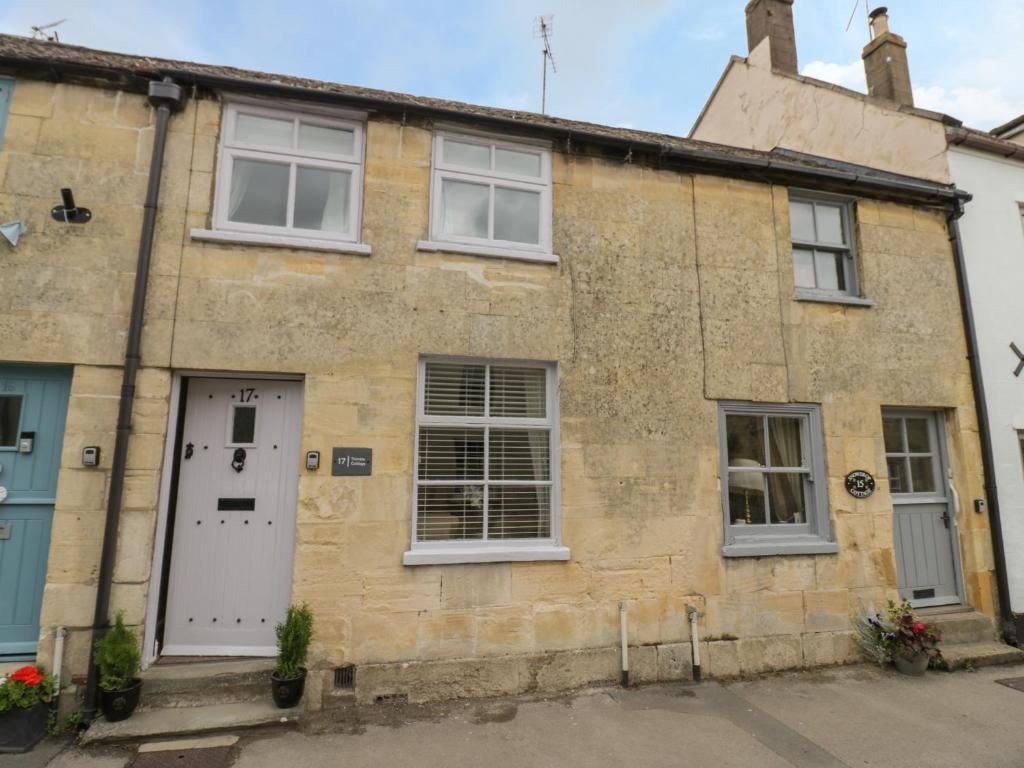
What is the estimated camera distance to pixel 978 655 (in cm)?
557

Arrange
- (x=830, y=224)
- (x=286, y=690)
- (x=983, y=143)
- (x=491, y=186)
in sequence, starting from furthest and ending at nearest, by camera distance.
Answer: (x=983, y=143)
(x=830, y=224)
(x=491, y=186)
(x=286, y=690)

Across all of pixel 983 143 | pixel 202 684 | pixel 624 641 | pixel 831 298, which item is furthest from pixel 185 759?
pixel 983 143

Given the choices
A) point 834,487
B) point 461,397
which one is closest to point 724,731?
point 834,487

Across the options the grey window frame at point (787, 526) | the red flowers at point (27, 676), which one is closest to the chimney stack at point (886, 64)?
the grey window frame at point (787, 526)

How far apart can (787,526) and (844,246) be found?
3.43 m

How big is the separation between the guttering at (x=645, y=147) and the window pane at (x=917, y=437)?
2.76 meters

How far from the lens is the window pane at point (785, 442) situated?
5.84 meters

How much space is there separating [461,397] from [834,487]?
4.12 metres

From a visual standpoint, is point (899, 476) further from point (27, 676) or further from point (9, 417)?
point (9, 417)

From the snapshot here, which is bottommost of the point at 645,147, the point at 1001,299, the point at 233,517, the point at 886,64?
the point at 233,517

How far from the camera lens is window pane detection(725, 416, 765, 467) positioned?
569 centimetres

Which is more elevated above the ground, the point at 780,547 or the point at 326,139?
the point at 326,139

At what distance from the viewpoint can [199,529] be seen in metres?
4.66

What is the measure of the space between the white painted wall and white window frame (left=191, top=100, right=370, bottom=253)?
7376mm
